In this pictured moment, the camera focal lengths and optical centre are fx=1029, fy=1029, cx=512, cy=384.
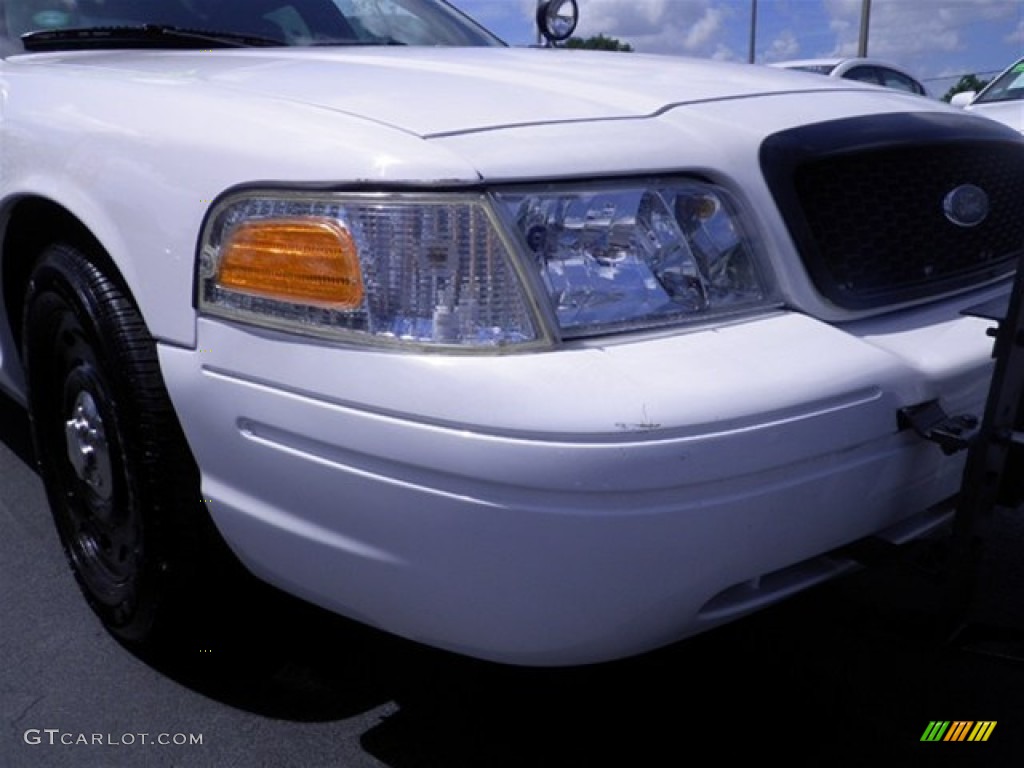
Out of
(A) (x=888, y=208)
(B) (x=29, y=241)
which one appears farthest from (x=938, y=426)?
(B) (x=29, y=241)

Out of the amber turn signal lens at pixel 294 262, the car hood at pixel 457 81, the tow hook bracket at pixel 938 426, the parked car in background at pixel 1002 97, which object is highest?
the car hood at pixel 457 81

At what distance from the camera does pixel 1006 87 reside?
8555 mm

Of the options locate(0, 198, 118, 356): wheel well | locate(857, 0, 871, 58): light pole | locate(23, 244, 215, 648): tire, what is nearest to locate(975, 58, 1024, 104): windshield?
locate(0, 198, 118, 356): wheel well

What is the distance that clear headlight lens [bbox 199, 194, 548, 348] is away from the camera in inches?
63.6

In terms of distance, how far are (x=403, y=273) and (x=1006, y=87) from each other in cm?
845

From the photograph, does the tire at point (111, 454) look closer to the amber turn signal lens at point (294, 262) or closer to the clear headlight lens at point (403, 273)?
the amber turn signal lens at point (294, 262)

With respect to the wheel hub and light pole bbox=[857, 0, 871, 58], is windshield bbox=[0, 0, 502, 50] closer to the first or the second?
the wheel hub

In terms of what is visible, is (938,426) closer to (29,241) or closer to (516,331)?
(516,331)

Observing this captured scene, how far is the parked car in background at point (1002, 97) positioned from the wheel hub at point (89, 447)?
7.14m

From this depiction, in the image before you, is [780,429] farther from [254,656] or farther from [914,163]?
[254,656]

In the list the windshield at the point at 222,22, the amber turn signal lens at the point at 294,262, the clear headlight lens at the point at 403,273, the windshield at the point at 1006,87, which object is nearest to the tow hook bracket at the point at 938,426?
the clear headlight lens at the point at 403,273

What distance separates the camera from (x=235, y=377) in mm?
1744

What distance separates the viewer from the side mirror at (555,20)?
12.3 ft

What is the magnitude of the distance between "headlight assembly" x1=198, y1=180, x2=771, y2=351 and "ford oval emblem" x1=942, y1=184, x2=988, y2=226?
1.77 ft
